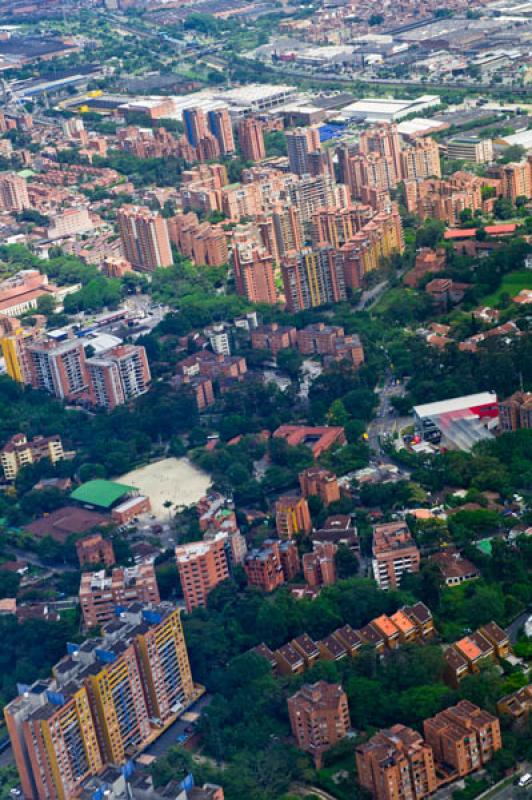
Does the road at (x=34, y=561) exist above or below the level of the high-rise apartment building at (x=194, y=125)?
Answer: below

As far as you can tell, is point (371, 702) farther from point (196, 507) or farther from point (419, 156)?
point (419, 156)

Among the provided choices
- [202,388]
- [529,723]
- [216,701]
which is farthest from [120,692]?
[202,388]

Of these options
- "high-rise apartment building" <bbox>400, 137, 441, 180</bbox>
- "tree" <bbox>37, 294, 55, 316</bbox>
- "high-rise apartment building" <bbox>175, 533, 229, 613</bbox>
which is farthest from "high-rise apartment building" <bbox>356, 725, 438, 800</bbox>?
"high-rise apartment building" <bbox>400, 137, 441, 180</bbox>

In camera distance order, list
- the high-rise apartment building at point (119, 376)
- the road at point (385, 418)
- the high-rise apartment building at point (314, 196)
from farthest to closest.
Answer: the high-rise apartment building at point (314, 196), the high-rise apartment building at point (119, 376), the road at point (385, 418)

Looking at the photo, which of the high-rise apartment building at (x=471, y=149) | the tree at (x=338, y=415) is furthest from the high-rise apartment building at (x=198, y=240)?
the tree at (x=338, y=415)

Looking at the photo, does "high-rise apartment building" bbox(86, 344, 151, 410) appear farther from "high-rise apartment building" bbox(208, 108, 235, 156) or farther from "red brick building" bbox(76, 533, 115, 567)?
"high-rise apartment building" bbox(208, 108, 235, 156)

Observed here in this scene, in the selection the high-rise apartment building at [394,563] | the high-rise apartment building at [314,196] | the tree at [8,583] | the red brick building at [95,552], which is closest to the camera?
the high-rise apartment building at [394,563]

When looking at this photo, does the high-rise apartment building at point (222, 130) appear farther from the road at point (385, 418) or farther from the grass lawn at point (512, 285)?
the road at point (385, 418)
